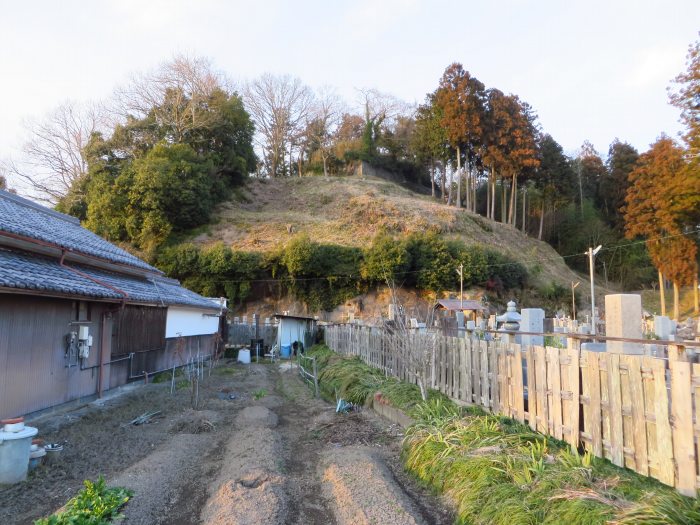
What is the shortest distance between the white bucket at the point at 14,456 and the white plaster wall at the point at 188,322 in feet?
33.2

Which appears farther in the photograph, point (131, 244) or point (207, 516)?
point (131, 244)

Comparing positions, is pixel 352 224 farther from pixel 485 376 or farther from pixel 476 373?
pixel 485 376

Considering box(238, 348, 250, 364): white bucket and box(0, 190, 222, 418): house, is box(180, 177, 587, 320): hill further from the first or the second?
box(0, 190, 222, 418): house

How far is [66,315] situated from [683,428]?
32.5ft

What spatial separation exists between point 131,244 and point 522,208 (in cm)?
3895

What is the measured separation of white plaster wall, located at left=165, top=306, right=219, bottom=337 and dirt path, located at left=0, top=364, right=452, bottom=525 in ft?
19.3

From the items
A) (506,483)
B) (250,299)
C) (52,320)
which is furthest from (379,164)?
(506,483)

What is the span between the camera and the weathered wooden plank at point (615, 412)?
4.36 meters

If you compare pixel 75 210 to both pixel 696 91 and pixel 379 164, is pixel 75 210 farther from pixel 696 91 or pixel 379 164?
pixel 696 91

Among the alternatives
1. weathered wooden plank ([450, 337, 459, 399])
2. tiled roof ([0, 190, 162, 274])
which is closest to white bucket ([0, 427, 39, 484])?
tiled roof ([0, 190, 162, 274])

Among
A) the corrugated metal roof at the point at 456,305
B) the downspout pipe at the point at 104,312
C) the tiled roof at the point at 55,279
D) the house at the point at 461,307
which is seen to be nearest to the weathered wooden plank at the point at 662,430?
the tiled roof at the point at 55,279

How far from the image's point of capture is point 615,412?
14.5ft

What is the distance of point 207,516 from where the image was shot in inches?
168

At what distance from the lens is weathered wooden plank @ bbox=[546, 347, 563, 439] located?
5.27m
